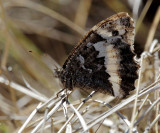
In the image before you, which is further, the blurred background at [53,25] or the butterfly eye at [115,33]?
the blurred background at [53,25]

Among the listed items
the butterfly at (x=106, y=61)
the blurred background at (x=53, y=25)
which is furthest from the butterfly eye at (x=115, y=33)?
the blurred background at (x=53, y=25)

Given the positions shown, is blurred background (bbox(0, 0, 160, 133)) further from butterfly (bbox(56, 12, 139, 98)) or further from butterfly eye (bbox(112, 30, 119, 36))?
butterfly eye (bbox(112, 30, 119, 36))

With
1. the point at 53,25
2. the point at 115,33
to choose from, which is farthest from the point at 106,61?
the point at 53,25

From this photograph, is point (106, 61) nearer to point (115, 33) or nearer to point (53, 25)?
point (115, 33)

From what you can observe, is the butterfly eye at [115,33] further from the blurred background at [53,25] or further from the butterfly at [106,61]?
the blurred background at [53,25]

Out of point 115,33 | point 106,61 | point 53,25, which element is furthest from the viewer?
point 53,25

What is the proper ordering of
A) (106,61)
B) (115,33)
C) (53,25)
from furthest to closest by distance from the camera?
(53,25) < (106,61) < (115,33)

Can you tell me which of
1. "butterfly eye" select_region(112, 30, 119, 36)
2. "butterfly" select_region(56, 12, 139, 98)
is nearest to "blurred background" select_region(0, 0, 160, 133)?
"butterfly" select_region(56, 12, 139, 98)

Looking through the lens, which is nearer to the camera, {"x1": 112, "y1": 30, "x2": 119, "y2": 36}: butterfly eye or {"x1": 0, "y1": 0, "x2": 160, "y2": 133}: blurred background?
{"x1": 112, "y1": 30, "x2": 119, "y2": 36}: butterfly eye
